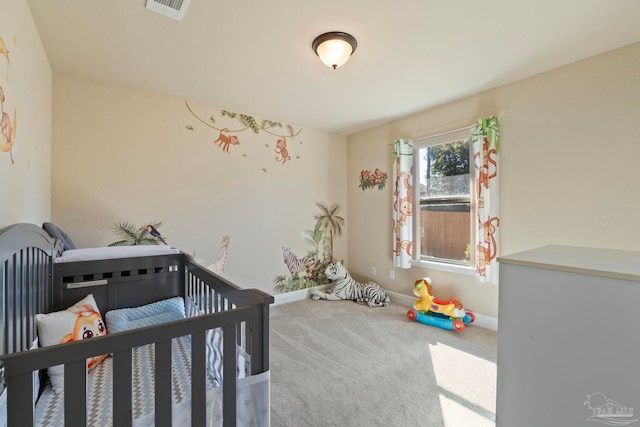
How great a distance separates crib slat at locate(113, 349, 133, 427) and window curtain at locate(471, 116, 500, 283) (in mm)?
2757

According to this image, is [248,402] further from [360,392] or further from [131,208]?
[131,208]

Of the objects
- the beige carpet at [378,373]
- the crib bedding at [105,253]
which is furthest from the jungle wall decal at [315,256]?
the crib bedding at [105,253]

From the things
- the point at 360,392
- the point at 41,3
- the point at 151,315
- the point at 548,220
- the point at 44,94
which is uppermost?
the point at 41,3

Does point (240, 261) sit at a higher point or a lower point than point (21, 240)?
lower

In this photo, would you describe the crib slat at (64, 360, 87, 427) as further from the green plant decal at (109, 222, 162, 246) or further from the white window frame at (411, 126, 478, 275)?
the white window frame at (411, 126, 478, 275)

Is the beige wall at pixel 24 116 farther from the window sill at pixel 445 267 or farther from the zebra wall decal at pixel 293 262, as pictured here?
the window sill at pixel 445 267

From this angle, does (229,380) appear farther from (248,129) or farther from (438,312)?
(248,129)

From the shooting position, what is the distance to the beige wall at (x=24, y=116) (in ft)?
3.88

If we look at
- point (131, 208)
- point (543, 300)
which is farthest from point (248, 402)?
point (131, 208)

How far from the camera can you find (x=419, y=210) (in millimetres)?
3273

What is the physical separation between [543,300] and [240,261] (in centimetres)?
277

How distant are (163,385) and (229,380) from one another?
8.7 inches

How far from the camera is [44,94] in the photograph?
1.93 metres

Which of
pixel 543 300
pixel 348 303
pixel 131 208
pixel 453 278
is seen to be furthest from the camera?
pixel 348 303
